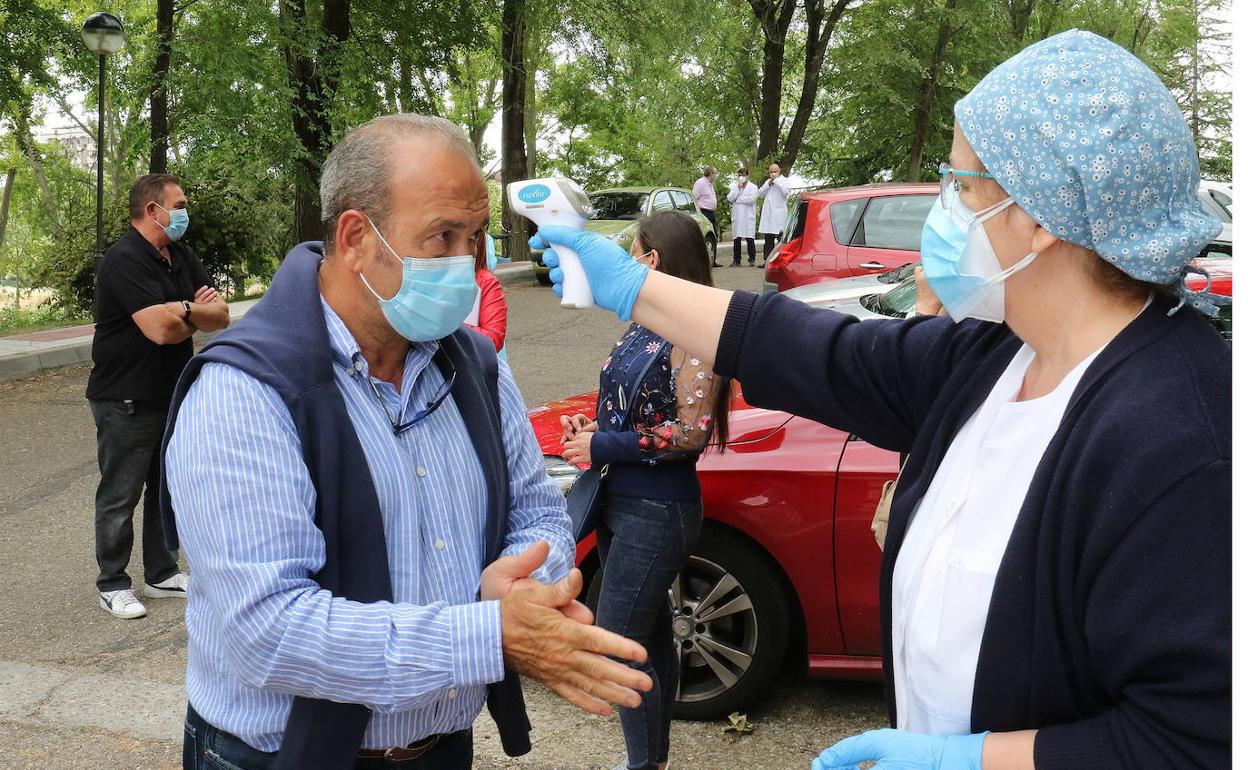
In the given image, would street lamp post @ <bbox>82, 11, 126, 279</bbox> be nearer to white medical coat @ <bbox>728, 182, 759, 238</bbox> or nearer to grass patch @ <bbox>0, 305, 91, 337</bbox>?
grass patch @ <bbox>0, 305, 91, 337</bbox>

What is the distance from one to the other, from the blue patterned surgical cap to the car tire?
266 cm

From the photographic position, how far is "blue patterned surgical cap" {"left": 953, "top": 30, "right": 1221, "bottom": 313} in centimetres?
162

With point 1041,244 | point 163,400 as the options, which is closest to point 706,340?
point 1041,244

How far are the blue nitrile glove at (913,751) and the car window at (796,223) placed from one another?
30.2ft

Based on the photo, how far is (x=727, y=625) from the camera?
435 centimetres

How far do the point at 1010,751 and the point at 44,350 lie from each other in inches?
472

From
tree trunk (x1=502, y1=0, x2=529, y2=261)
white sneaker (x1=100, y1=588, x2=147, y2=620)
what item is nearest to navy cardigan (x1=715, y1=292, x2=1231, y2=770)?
white sneaker (x1=100, y1=588, x2=147, y2=620)

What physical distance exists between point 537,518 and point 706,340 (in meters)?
0.50

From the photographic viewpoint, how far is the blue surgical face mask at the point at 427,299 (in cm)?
216

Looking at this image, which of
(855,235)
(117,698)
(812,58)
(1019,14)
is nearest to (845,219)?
(855,235)

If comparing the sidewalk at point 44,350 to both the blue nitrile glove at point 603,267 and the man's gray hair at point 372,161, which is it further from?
the man's gray hair at point 372,161

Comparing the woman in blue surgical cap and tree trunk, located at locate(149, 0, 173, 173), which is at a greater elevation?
tree trunk, located at locate(149, 0, 173, 173)

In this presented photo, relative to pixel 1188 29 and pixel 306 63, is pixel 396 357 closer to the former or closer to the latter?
pixel 306 63

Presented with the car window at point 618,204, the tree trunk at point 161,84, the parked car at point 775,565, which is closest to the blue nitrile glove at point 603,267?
the parked car at point 775,565
